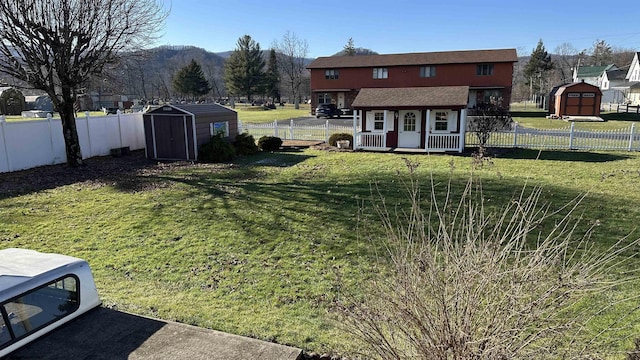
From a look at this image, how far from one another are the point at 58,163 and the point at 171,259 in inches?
438

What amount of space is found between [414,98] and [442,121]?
160 cm

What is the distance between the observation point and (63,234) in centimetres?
797

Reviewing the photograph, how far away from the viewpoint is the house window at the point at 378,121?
19.2 metres

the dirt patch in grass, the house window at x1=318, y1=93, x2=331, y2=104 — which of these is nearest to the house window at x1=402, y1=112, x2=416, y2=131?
the dirt patch in grass

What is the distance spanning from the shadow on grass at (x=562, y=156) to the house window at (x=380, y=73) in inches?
981

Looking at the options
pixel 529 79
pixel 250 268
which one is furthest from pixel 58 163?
pixel 529 79

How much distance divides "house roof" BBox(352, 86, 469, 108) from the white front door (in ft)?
2.13

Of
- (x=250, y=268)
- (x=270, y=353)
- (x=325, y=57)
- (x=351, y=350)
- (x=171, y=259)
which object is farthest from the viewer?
(x=325, y=57)

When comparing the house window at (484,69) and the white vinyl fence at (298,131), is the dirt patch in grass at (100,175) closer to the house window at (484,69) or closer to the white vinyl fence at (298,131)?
the white vinyl fence at (298,131)

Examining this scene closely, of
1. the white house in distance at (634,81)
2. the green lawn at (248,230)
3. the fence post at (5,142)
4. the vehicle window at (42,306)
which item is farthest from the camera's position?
the white house in distance at (634,81)

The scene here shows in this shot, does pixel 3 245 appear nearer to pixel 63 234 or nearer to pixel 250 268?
pixel 63 234

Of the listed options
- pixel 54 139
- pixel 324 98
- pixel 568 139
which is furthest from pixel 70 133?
pixel 324 98

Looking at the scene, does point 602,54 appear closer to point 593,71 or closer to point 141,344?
point 593,71

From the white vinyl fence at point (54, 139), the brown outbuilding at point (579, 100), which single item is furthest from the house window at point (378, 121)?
the brown outbuilding at point (579, 100)
